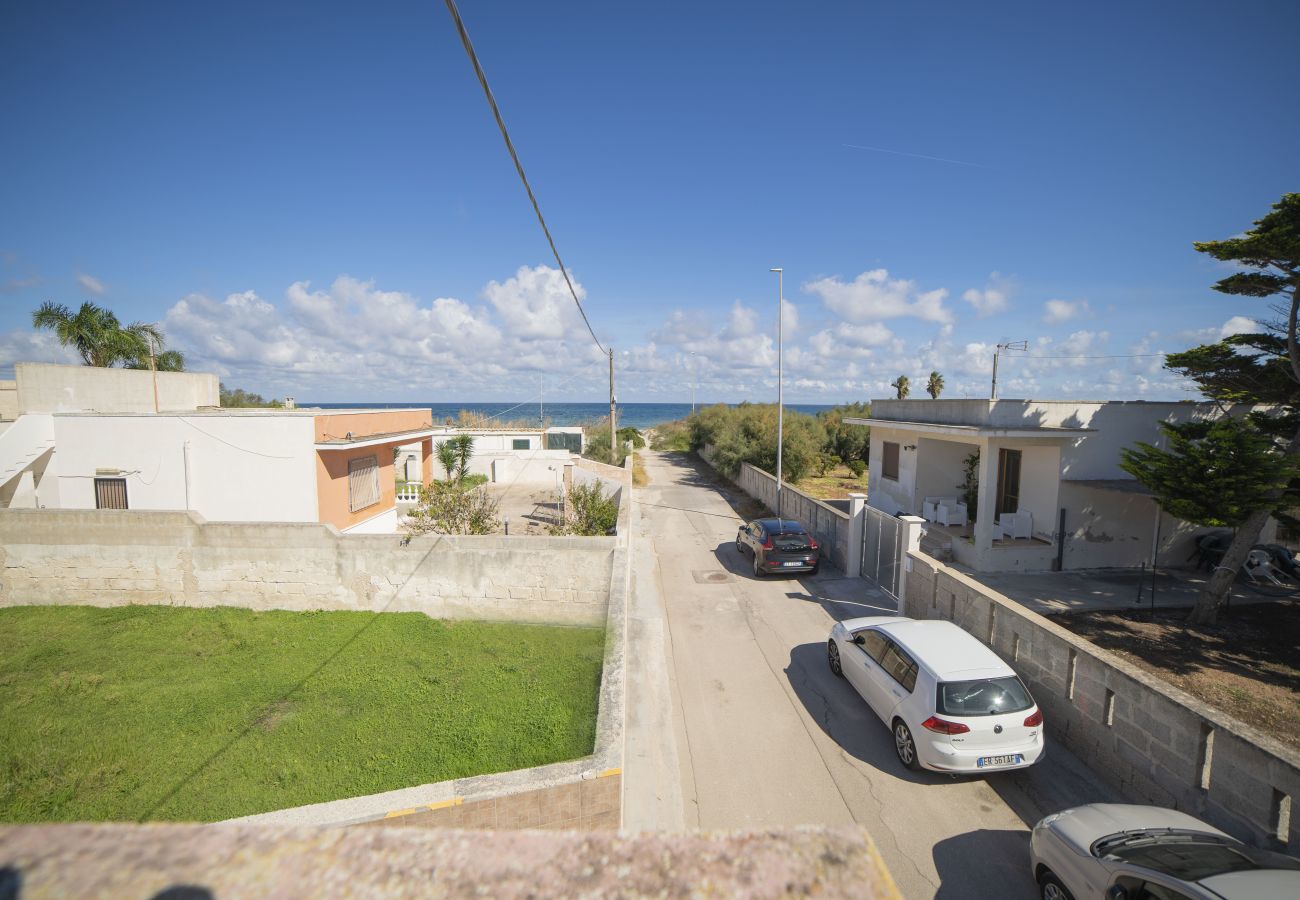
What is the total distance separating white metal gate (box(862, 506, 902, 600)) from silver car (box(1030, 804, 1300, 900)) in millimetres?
7422

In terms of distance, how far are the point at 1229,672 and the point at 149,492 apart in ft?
79.2

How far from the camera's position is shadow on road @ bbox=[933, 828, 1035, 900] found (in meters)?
5.62

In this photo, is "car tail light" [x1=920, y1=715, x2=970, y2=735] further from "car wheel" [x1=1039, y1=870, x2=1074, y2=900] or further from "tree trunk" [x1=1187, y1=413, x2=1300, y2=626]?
"tree trunk" [x1=1187, y1=413, x2=1300, y2=626]

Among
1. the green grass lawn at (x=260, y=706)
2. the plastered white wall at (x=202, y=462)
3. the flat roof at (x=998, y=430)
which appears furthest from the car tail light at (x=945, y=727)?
the plastered white wall at (x=202, y=462)

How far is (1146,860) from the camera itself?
15.2 feet

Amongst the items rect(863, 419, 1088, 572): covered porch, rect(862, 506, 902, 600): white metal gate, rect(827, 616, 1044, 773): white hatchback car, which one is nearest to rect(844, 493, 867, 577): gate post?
rect(862, 506, 902, 600): white metal gate

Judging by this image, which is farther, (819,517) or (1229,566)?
(819,517)

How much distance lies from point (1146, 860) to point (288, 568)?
14.5 meters

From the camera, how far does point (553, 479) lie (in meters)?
32.4

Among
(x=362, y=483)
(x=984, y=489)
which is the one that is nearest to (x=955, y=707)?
(x=984, y=489)

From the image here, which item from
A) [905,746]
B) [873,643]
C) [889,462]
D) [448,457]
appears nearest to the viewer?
[905,746]

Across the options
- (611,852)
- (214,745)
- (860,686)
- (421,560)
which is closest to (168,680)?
(214,745)

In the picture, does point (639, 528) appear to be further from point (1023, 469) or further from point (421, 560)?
point (1023, 469)

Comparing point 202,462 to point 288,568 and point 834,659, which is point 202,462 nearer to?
point 288,568
